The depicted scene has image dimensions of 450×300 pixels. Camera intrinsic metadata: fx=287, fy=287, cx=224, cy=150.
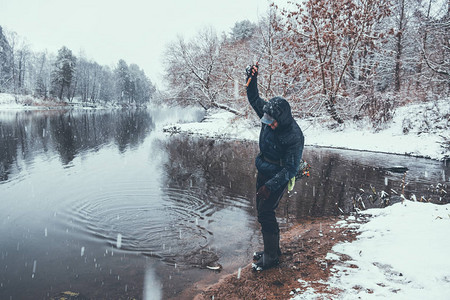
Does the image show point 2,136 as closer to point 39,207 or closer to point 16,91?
point 39,207

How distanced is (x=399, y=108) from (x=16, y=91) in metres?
66.2

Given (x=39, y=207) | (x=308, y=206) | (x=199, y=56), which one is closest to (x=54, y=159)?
(x=39, y=207)

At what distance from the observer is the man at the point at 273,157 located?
3648 millimetres

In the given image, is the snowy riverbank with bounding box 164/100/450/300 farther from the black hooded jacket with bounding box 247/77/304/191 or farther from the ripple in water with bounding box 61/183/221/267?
the ripple in water with bounding box 61/183/221/267

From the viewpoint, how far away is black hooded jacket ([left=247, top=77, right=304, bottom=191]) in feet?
11.9

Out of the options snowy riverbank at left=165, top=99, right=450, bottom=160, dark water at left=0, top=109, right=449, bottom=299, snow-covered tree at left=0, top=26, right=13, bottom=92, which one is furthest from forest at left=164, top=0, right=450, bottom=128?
snow-covered tree at left=0, top=26, right=13, bottom=92

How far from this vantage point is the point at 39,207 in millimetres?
6723

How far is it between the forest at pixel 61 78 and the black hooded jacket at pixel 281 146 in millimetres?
35454

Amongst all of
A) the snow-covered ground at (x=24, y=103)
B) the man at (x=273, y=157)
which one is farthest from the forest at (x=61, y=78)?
the man at (x=273, y=157)

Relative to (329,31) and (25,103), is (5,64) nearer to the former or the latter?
(25,103)

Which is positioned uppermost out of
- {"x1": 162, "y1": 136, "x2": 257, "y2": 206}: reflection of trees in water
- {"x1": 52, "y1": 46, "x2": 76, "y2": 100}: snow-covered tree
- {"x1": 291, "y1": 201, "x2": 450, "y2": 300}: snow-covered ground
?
{"x1": 52, "y1": 46, "x2": 76, "y2": 100}: snow-covered tree

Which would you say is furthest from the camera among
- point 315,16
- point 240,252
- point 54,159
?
point 315,16

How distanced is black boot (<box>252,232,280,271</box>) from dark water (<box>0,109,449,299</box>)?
17.8 inches

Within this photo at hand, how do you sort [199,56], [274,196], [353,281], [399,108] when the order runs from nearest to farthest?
[353,281] → [274,196] → [399,108] → [199,56]
